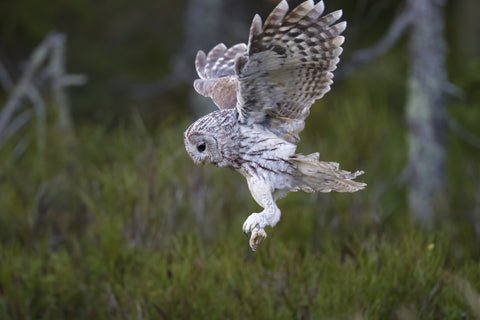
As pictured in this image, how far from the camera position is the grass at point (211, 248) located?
9.66 feet

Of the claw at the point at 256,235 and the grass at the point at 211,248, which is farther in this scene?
the grass at the point at 211,248

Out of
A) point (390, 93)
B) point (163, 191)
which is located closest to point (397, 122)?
point (390, 93)

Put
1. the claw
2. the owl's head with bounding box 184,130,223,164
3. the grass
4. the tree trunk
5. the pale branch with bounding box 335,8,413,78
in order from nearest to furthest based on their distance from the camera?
the claw, the owl's head with bounding box 184,130,223,164, the grass, the pale branch with bounding box 335,8,413,78, the tree trunk

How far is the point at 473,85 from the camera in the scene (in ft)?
19.8

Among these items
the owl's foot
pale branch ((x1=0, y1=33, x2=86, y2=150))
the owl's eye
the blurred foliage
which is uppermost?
the owl's eye

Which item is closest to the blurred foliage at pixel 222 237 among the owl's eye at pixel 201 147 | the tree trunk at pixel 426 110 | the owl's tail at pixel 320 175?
the tree trunk at pixel 426 110

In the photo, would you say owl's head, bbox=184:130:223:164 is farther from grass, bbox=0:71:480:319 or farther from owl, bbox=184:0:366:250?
grass, bbox=0:71:480:319

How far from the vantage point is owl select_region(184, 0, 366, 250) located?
192 centimetres

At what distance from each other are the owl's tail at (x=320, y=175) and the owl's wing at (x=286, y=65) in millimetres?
163

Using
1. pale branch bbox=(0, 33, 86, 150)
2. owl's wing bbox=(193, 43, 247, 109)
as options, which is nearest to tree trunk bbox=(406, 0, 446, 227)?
owl's wing bbox=(193, 43, 247, 109)

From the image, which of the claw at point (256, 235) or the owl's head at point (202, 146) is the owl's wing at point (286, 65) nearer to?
the owl's head at point (202, 146)

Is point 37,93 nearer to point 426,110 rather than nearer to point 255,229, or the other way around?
point 426,110

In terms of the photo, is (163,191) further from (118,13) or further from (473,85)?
(118,13)

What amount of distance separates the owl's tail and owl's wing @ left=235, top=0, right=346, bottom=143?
0.53 ft
